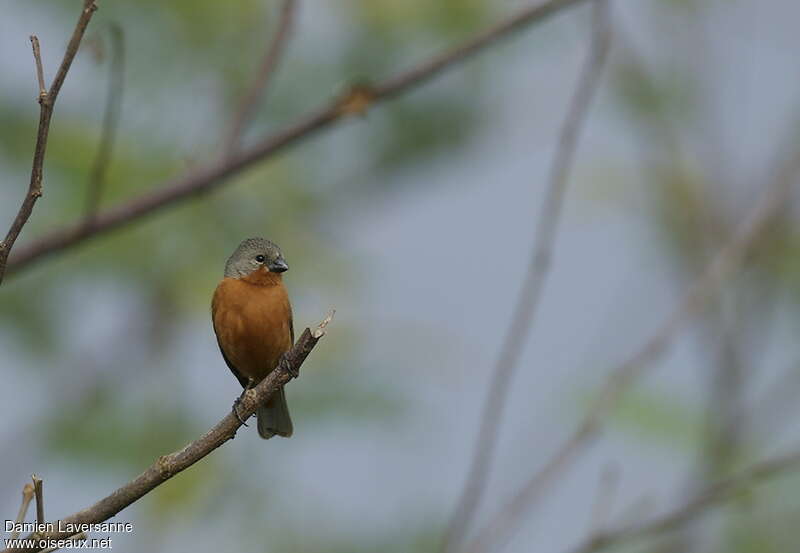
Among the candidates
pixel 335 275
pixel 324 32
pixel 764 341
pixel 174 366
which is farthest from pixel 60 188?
pixel 764 341

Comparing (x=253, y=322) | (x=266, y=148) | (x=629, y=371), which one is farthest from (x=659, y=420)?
(x=253, y=322)

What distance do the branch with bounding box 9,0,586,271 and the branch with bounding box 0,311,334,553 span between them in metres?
1.82

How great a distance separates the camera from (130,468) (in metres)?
7.00

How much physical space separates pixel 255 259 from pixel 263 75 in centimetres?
87

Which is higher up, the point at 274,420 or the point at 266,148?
the point at 266,148

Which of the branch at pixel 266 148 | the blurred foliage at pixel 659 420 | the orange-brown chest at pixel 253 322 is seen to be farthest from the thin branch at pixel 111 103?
the blurred foliage at pixel 659 420

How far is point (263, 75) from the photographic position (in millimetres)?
5199

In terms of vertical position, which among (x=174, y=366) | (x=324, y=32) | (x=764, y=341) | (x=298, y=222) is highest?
(x=324, y=32)

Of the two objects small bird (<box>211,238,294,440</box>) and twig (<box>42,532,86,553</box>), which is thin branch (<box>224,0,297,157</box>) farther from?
twig (<box>42,532,86,553</box>)

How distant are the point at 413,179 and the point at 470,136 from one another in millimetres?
492

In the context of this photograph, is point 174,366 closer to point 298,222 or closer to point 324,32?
point 298,222

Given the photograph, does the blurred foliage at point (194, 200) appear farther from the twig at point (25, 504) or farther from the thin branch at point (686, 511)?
the twig at point (25, 504)

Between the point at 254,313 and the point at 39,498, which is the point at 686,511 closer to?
the point at 254,313

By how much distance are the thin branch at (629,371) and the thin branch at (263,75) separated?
5.93ft
